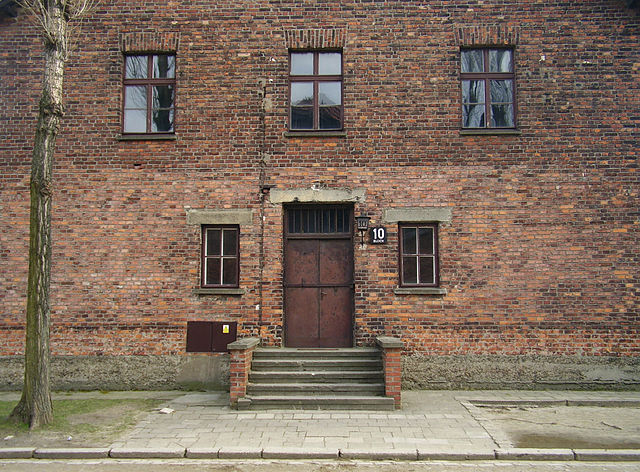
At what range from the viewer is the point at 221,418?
322 inches

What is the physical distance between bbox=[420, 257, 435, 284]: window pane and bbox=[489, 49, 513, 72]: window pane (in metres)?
4.06

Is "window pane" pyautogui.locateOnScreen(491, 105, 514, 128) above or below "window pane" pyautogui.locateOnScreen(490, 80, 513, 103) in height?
below

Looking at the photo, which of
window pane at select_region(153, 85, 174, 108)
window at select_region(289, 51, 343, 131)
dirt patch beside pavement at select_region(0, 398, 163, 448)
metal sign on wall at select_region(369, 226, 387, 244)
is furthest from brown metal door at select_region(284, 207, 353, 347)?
window pane at select_region(153, 85, 174, 108)

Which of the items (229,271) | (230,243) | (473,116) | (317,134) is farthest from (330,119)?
(229,271)

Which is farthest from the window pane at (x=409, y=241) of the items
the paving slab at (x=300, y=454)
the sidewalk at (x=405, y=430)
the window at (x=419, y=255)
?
the paving slab at (x=300, y=454)

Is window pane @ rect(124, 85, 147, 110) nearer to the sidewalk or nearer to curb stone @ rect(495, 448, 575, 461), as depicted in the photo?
the sidewalk

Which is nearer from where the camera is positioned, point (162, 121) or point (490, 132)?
point (490, 132)

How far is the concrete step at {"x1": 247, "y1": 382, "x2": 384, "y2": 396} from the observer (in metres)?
8.92

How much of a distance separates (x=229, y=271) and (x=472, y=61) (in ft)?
21.2

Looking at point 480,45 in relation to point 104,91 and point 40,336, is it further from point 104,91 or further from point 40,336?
point 40,336

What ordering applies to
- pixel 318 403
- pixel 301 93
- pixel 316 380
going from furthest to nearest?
1. pixel 301 93
2. pixel 316 380
3. pixel 318 403

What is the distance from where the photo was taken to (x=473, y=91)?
422 inches

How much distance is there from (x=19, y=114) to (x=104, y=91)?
1805 mm

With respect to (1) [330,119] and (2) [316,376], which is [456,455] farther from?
(1) [330,119]
